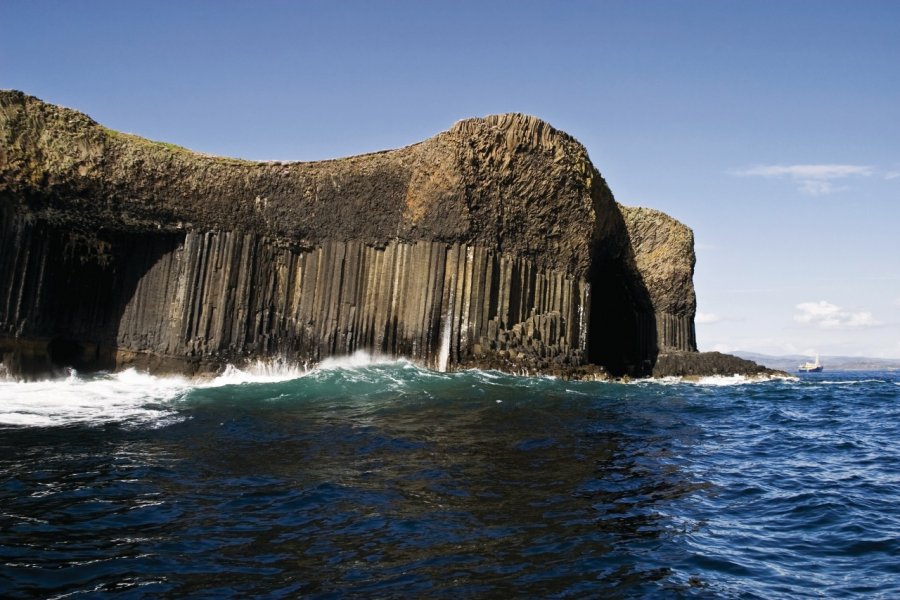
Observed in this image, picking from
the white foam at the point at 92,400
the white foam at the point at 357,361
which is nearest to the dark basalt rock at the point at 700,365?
the white foam at the point at 357,361

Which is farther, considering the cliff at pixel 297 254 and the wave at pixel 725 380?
the wave at pixel 725 380

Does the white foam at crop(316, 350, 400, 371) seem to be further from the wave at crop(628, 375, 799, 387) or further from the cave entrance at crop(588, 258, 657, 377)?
the cave entrance at crop(588, 258, 657, 377)

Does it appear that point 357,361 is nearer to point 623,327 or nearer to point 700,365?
point 623,327

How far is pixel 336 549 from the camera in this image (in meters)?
6.81

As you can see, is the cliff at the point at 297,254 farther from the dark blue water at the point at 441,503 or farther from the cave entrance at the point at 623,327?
the cave entrance at the point at 623,327

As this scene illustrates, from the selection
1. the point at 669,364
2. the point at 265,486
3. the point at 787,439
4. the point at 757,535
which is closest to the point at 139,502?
the point at 265,486

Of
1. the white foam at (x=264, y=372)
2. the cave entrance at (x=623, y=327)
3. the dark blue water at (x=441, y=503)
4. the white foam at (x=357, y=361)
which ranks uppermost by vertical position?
the cave entrance at (x=623, y=327)

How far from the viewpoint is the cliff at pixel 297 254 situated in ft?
69.8

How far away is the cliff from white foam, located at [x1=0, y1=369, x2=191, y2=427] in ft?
2.91

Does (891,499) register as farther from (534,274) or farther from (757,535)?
Answer: (534,274)

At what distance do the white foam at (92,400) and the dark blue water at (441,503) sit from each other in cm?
17

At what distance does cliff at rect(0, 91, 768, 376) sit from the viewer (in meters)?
21.3

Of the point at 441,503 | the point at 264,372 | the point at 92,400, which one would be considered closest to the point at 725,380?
the point at 264,372

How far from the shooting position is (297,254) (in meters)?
22.9
